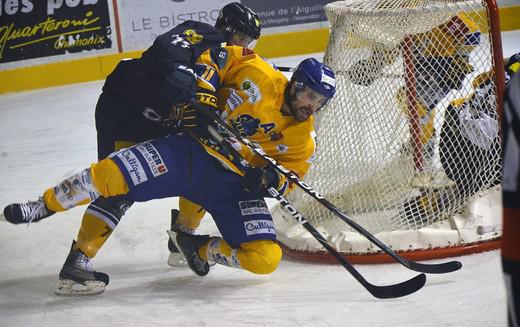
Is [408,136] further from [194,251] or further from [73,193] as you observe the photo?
[73,193]

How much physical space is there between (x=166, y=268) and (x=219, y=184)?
0.49 m

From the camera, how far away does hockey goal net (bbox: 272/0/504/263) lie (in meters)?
2.88

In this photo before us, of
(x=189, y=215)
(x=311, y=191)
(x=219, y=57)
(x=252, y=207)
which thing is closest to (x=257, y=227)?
(x=252, y=207)

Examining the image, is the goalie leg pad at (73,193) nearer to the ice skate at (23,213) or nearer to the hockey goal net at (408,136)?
the ice skate at (23,213)

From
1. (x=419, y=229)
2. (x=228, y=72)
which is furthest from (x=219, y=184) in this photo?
(x=419, y=229)

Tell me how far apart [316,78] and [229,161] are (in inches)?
15.7

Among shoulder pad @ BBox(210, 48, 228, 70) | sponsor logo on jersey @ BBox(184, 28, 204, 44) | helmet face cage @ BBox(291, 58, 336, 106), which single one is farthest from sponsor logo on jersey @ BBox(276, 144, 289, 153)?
sponsor logo on jersey @ BBox(184, 28, 204, 44)

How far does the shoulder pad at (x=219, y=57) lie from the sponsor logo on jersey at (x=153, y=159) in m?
0.35

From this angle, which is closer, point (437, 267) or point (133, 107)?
point (437, 267)

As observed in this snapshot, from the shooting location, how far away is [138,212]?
3.69 metres

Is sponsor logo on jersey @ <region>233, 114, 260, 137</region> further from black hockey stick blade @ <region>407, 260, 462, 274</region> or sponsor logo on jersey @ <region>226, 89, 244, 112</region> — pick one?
black hockey stick blade @ <region>407, 260, 462, 274</region>

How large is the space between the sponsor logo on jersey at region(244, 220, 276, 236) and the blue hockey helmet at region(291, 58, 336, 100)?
44cm

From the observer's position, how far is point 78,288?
271 cm

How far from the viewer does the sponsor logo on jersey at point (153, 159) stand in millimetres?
2564
